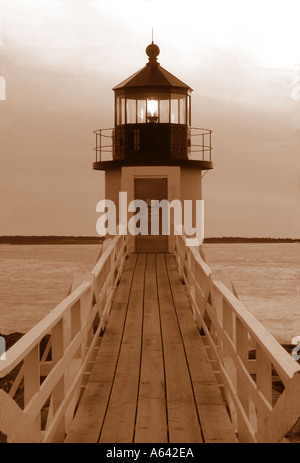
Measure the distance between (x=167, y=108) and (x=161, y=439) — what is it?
1304cm

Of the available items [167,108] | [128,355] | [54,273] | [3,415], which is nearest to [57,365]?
[3,415]

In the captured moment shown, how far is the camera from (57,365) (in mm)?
4297

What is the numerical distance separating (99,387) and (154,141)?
11418 mm

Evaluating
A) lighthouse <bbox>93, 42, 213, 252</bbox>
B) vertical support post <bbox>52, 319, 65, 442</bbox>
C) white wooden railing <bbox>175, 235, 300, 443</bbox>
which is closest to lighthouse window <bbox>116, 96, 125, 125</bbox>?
lighthouse <bbox>93, 42, 213, 252</bbox>

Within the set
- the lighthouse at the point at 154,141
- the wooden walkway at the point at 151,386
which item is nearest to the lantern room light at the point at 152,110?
the lighthouse at the point at 154,141

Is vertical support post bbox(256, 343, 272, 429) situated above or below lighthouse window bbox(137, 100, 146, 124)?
below

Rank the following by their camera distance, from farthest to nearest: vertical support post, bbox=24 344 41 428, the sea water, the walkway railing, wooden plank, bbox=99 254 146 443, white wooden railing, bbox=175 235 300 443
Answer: the sea water, wooden plank, bbox=99 254 146 443, vertical support post, bbox=24 344 41 428, the walkway railing, white wooden railing, bbox=175 235 300 443

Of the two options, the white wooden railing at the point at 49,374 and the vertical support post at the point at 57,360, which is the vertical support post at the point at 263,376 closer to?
the white wooden railing at the point at 49,374

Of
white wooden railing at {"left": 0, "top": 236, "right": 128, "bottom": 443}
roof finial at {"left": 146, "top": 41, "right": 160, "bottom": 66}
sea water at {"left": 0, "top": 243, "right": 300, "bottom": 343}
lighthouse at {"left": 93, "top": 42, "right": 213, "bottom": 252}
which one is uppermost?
roof finial at {"left": 146, "top": 41, "right": 160, "bottom": 66}

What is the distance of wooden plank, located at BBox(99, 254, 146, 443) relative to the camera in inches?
185

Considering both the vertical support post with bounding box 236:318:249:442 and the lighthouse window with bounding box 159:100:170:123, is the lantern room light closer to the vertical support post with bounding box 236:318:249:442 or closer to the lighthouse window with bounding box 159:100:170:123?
the lighthouse window with bounding box 159:100:170:123

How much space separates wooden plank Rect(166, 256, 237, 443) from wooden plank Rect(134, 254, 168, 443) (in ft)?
1.00

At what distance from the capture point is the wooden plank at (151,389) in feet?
15.4

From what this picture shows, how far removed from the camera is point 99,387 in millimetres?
5824
